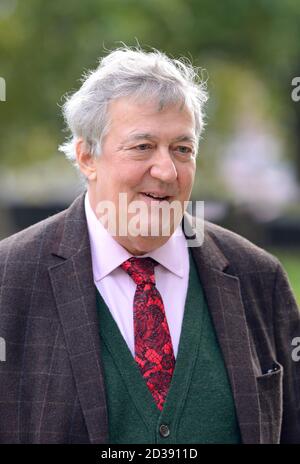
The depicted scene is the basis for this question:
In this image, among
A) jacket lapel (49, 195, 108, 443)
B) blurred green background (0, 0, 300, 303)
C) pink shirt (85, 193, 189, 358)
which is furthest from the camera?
blurred green background (0, 0, 300, 303)

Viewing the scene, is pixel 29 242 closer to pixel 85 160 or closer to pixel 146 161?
pixel 85 160

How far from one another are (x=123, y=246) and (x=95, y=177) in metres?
0.25

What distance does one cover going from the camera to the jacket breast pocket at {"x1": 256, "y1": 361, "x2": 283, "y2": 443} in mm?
3000

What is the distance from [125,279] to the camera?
3.06 metres

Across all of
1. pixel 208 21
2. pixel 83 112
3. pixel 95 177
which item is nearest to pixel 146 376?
pixel 95 177

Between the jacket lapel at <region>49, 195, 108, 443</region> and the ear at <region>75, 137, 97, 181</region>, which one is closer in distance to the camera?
the jacket lapel at <region>49, 195, 108, 443</region>

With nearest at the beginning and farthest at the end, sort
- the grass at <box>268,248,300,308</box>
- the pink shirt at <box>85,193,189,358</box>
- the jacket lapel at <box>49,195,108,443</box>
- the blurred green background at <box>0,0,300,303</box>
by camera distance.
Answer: the jacket lapel at <box>49,195,108,443</box> → the pink shirt at <box>85,193,189,358</box> → the grass at <box>268,248,300,308</box> → the blurred green background at <box>0,0,300,303</box>

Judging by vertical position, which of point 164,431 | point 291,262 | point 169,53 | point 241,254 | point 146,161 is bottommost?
point 164,431

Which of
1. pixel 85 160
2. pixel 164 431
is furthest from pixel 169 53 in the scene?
pixel 164 431

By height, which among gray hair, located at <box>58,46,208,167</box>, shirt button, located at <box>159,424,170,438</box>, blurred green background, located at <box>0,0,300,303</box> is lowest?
shirt button, located at <box>159,424,170,438</box>

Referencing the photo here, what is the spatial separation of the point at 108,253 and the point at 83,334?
322mm

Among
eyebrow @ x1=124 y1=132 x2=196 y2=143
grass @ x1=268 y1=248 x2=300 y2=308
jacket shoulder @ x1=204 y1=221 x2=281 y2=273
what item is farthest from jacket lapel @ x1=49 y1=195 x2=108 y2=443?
grass @ x1=268 y1=248 x2=300 y2=308

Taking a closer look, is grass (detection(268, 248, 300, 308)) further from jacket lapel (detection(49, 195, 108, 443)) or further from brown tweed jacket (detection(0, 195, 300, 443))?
jacket lapel (detection(49, 195, 108, 443))

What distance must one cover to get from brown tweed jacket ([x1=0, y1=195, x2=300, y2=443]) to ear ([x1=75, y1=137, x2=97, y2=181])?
141 millimetres
